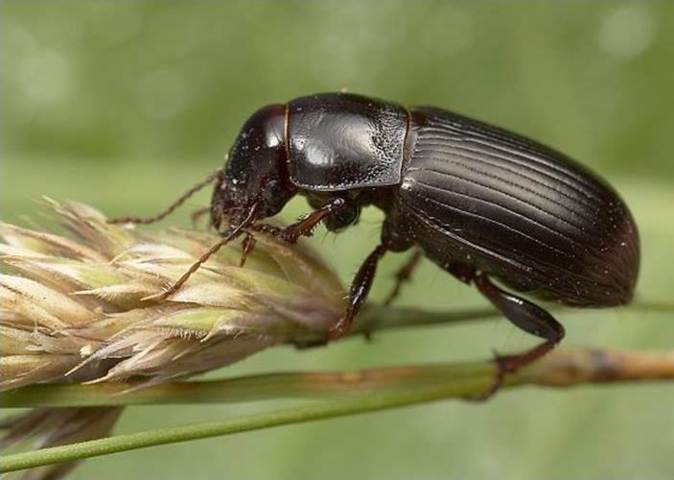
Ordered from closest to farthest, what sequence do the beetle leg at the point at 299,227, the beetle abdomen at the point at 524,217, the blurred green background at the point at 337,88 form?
the beetle leg at the point at 299,227 → the beetle abdomen at the point at 524,217 → the blurred green background at the point at 337,88

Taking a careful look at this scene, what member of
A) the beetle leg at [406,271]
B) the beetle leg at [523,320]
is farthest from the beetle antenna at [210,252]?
the beetle leg at [523,320]

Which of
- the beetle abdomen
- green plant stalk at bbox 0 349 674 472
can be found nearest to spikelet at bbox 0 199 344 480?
green plant stalk at bbox 0 349 674 472

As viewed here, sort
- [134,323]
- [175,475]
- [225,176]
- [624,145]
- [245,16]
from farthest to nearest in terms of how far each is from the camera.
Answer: [245,16] < [624,145] < [175,475] < [225,176] < [134,323]

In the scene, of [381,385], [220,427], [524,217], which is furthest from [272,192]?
[220,427]

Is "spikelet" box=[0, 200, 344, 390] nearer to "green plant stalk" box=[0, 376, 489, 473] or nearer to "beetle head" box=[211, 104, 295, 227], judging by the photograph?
"green plant stalk" box=[0, 376, 489, 473]

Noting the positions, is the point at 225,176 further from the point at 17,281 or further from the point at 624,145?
the point at 624,145

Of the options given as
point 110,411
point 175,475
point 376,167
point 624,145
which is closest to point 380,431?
point 175,475

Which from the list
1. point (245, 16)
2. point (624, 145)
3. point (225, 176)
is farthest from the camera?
point (245, 16)

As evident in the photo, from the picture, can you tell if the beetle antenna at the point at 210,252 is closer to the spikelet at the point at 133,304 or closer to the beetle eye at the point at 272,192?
the spikelet at the point at 133,304
